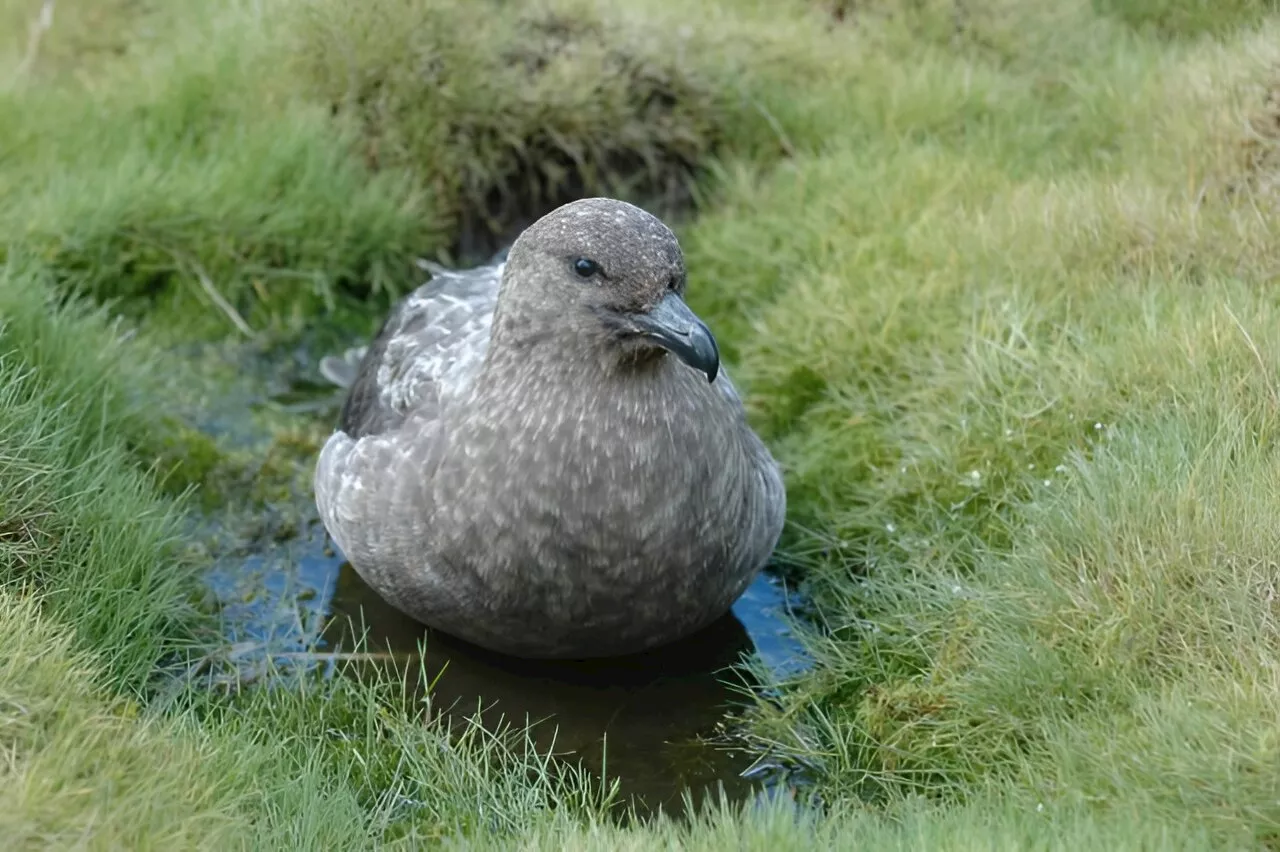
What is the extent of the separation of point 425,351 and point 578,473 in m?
0.90

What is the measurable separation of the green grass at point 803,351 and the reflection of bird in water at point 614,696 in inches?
6.3

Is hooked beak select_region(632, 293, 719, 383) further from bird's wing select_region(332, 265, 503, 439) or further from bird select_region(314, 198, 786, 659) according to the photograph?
bird's wing select_region(332, 265, 503, 439)

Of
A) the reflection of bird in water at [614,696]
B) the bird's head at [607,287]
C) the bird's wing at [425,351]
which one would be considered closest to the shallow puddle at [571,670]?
the reflection of bird in water at [614,696]

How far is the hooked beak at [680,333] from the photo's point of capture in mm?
3350

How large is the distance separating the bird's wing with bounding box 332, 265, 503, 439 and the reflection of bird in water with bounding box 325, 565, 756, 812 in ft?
1.93

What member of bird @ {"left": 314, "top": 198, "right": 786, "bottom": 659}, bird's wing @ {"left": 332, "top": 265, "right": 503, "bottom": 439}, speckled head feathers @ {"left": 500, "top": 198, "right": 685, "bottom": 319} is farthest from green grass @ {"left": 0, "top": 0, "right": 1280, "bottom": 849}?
speckled head feathers @ {"left": 500, "top": 198, "right": 685, "bottom": 319}

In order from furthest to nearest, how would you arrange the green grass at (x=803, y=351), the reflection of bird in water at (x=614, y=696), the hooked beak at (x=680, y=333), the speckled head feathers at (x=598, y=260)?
the reflection of bird in water at (x=614, y=696), the speckled head feathers at (x=598, y=260), the hooked beak at (x=680, y=333), the green grass at (x=803, y=351)

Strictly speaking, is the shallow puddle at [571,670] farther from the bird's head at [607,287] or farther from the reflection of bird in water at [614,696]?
the bird's head at [607,287]

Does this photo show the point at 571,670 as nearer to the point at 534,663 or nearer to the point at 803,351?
the point at 534,663

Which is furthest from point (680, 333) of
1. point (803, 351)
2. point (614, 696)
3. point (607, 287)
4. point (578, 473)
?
point (803, 351)

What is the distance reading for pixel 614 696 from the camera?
3906mm

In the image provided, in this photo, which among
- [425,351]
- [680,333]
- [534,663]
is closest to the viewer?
[680,333]

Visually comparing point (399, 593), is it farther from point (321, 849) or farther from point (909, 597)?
point (909, 597)

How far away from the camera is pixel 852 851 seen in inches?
111
